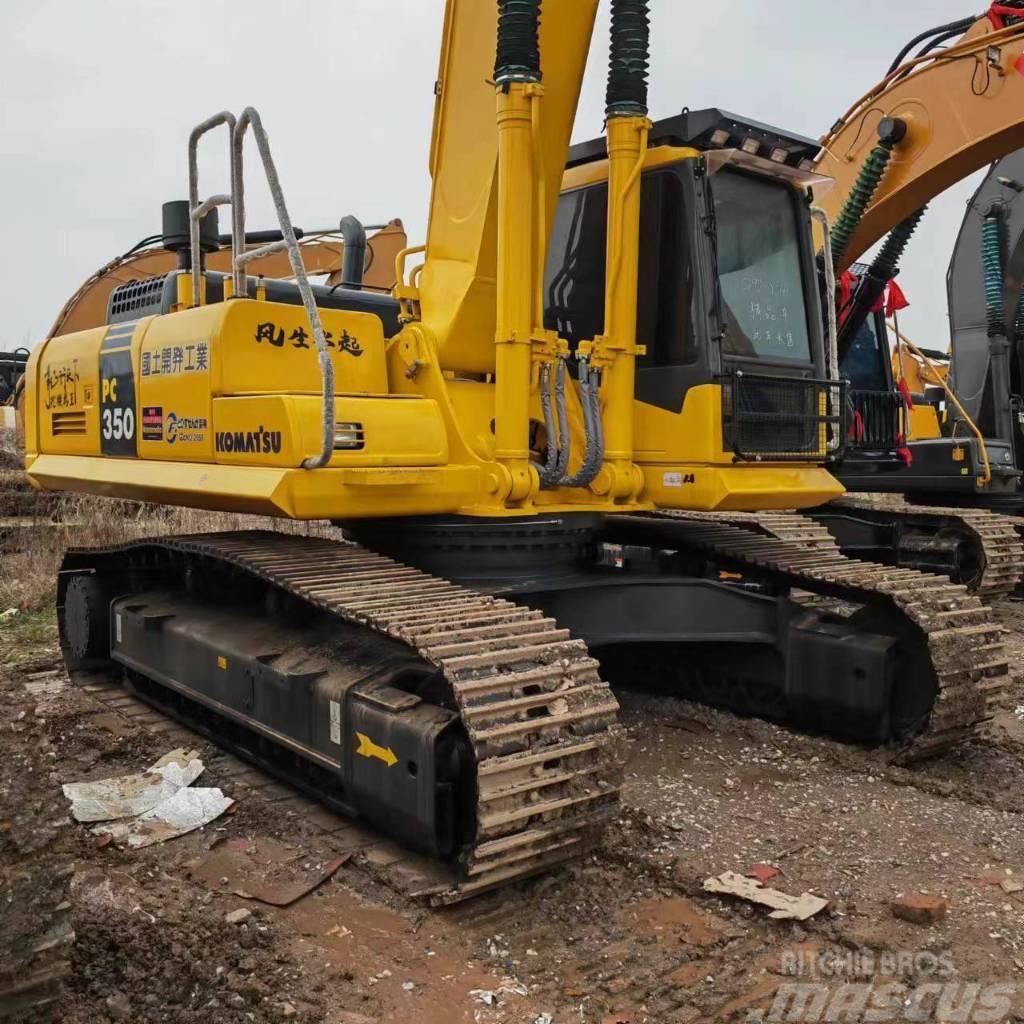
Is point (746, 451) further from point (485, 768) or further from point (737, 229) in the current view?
A: point (485, 768)

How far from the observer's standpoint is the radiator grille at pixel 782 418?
4.61 meters

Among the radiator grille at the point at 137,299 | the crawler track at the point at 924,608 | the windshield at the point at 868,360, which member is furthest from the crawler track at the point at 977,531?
the radiator grille at the point at 137,299

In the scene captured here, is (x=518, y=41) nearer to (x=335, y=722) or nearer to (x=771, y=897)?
(x=335, y=722)

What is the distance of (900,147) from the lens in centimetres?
746

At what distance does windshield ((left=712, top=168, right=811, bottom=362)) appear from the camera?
4.73m

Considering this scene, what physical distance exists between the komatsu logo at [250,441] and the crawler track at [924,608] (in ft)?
7.53

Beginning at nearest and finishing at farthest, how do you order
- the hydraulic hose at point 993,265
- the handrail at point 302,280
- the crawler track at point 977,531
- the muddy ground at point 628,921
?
1. the muddy ground at point 628,921
2. the handrail at point 302,280
3. the crawler track at point 977,531
4. the hydraulic hose at point 993,265

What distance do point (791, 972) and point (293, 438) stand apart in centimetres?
242

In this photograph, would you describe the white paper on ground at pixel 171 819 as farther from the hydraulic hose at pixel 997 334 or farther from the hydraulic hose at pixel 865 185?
the hydraulic hose at pixel 997 334

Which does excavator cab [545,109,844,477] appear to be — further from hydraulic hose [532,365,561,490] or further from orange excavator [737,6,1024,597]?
orange excavator [737,6,1024,597]

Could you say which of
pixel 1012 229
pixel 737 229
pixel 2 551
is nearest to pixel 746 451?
pixel 737 229

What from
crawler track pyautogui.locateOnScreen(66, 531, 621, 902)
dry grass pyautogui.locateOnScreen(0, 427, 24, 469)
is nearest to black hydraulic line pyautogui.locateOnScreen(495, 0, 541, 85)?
crawler track pyautogui.locateOnScreen(66, 531, 621, 902)

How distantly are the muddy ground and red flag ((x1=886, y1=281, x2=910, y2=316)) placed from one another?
413 centimetres

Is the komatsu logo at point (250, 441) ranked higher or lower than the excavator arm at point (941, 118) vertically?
lower
